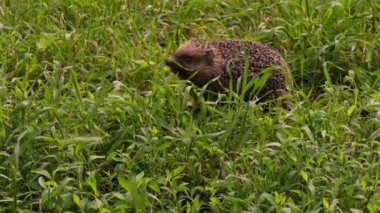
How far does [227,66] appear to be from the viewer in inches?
208

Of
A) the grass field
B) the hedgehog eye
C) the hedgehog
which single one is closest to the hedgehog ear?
the hedgehog

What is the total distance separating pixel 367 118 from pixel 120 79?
160 centimetres

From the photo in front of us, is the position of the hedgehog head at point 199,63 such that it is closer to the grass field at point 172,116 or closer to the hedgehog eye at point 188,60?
the hedgehog eye at point 188,60

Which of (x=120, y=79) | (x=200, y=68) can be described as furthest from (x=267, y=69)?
(x=120, y=79)

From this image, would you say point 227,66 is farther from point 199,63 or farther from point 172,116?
point 172,116

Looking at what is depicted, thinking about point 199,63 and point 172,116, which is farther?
point 199,63

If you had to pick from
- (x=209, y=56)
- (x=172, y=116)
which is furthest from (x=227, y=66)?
(x=172, y=116)

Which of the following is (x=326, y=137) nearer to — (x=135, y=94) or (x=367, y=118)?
(x=367, y=118)

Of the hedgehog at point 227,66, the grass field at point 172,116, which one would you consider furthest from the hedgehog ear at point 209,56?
the grass field at point 172,116

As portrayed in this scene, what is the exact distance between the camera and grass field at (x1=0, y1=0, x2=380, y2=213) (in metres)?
4.14

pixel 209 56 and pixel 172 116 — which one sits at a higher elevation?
pixel 209 56

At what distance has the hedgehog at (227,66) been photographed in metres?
5.27

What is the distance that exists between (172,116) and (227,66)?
2.17 feet

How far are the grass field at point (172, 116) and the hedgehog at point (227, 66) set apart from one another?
0.12 metres
